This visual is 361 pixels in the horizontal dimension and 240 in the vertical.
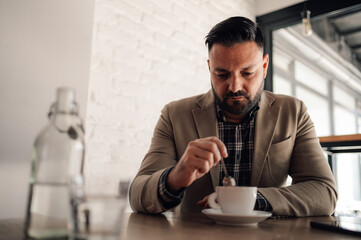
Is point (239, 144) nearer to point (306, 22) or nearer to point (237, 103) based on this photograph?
point (237, 103)

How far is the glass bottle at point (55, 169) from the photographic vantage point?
48 cm

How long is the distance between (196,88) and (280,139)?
0.94 m

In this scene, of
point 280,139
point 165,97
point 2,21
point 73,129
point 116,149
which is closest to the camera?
point 73,129

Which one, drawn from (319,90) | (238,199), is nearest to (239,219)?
(238,199)

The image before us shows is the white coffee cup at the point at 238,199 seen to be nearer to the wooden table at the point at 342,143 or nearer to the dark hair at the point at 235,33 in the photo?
the dark hair at the point at 235,33

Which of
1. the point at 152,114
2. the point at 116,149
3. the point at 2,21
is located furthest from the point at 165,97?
the point at 2,21

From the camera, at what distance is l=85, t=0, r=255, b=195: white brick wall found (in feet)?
Answer: 5.08

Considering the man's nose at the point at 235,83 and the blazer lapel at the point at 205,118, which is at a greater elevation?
the man's nose at the point at 235,83

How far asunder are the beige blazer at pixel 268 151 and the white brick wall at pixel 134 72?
0.93 ft

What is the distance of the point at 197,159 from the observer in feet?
2.75

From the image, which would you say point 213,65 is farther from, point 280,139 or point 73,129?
point 73,129

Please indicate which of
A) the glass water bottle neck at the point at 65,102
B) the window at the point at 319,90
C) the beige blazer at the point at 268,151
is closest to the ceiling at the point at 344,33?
the window at the point at 319,90

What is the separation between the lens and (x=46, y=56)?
1.22 meters

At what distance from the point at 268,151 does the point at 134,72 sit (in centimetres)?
85
